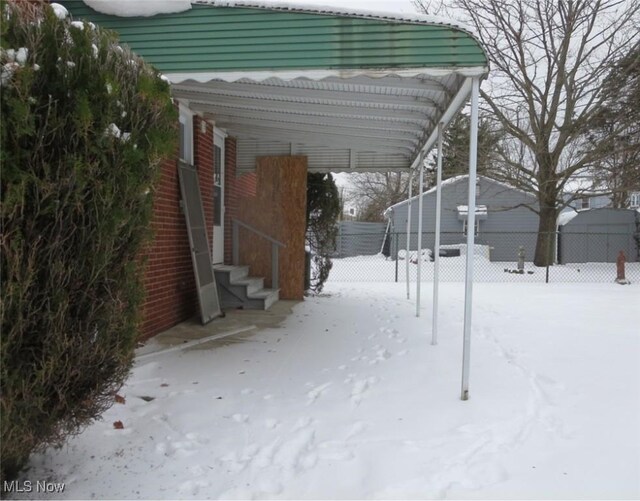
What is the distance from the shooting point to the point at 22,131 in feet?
6.19

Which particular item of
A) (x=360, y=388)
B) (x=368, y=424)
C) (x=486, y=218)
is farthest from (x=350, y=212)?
(x=368, y=424)

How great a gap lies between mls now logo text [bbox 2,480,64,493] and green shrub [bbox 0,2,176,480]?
54 mm

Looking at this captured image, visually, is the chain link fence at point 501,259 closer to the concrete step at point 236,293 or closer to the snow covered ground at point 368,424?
the concrete step at point 236,293

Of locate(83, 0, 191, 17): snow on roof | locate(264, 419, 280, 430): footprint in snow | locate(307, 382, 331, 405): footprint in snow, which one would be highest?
locate(83, 0, 191, 17): snow on roof

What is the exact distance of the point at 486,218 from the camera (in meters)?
25.0

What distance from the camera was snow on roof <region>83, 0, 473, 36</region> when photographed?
346 centimetres

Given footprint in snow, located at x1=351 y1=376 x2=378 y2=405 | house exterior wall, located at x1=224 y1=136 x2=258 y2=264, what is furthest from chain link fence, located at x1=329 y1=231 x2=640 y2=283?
footprint in snow, located at x1=351 y1=376 x2=378 y2=405

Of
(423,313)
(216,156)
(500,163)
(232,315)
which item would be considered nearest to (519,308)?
(423,313)

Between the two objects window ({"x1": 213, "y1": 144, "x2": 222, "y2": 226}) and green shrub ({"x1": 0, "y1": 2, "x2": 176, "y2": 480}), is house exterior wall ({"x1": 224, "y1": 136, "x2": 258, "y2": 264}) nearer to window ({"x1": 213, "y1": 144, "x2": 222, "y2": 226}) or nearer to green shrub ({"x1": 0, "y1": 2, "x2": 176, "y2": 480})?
window ({"x1": 213, "y1": 144, "x2": 222, "y2": 226})

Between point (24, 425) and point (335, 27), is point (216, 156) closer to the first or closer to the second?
point (335, 27)

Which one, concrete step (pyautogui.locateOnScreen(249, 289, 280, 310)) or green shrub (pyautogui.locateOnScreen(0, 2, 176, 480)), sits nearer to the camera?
green shrub (pyautogui.locateOnScreen(0, 2, 176, 480))

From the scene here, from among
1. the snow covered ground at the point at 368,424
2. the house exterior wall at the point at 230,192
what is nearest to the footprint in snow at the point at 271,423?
the snow covered ground at the point at 368,424

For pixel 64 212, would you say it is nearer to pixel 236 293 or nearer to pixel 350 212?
pixel 236 293

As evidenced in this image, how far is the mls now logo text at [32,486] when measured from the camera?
90.1 inches
